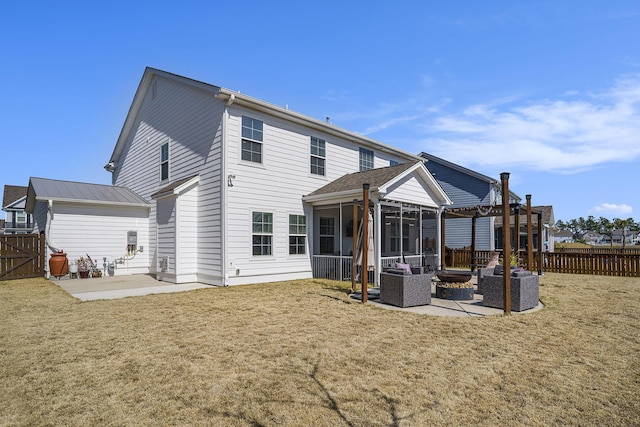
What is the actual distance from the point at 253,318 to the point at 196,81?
9241mm

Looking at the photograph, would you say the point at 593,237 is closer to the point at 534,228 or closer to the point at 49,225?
the point at 534,228

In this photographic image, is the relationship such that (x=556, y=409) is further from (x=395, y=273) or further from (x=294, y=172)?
(x=294, y=172)

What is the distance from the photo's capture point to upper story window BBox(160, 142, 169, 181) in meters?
14.9

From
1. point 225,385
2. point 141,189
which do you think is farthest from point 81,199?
point 225,385

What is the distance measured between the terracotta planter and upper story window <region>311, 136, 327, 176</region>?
10.2 meters

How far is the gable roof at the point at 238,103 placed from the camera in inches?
464

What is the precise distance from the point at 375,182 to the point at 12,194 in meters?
49.1

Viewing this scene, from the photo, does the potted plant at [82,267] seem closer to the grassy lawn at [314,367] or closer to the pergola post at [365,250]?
the grassy lawn at [314,367]

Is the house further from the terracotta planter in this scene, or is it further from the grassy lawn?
the grassy lawn

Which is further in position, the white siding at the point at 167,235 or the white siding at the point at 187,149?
the white siding at the point at 167,235

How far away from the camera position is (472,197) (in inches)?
987

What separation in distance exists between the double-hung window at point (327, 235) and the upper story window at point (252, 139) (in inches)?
162

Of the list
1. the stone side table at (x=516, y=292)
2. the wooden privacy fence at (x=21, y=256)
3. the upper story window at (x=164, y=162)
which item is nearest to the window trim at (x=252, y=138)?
the upper story window at (x=164, y=162)

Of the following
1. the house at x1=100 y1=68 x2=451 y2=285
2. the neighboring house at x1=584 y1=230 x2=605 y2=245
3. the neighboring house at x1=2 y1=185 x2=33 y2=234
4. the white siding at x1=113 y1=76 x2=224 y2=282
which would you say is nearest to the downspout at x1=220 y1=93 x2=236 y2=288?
the house at x1=100 y1=68 x2=451 y2=285
